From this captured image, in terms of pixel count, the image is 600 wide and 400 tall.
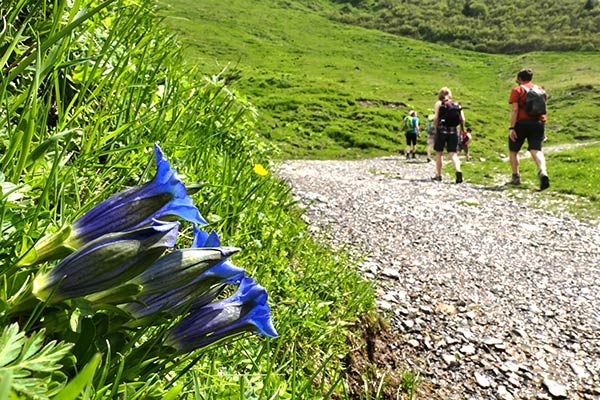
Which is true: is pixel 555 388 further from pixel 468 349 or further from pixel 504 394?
pixel 468 349

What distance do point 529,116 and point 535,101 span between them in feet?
1.34

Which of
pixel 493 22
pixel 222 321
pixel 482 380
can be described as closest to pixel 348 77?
pixel 482 380

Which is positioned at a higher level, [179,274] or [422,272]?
[179,274]

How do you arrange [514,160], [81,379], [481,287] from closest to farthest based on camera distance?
[81,379] → [481,287] → [514,160]

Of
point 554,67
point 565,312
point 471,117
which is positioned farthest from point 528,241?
point 554,67

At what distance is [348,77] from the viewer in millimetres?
46781

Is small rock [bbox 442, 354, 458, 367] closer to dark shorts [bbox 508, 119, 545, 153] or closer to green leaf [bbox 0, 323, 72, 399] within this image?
green leaf [bbox 0, 323, 72, 399]

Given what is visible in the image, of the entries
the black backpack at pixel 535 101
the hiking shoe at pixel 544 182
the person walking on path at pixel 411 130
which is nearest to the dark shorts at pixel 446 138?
the black backpack at pixel 535 101

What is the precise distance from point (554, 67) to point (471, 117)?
1268 inches

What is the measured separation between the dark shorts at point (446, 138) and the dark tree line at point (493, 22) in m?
63.8

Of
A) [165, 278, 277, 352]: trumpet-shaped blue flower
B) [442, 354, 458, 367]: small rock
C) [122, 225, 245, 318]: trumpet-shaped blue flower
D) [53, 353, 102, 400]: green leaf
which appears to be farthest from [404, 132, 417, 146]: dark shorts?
[53, 353, 102, 400]: green leaf

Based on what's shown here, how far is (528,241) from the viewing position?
25.6 ft

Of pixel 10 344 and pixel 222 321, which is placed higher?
pixel 10 344

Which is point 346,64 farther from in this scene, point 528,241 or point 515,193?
point 528,241
